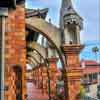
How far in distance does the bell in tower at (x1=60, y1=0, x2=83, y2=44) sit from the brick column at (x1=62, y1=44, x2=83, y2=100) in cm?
32

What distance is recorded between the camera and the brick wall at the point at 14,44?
8812 millimetres

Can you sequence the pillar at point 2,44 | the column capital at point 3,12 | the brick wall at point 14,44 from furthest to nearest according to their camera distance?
1. the brick wall at point 14,44
2. the column capital at point 3,12
3. the pillar at point 2,44

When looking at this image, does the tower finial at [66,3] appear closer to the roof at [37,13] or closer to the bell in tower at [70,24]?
the bell in tower at [70,24]

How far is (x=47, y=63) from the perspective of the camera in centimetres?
2008

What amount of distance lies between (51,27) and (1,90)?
529 cm

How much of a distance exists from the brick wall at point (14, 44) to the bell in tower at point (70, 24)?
3616 mm

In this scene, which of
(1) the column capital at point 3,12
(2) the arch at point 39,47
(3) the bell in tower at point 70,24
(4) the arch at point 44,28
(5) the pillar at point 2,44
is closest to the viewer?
(5) the pillar at point 2,44

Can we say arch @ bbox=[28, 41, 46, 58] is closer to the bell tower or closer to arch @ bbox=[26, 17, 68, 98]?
arch @ bbox=[26, 17, 68, 98]

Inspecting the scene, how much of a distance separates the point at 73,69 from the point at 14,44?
3.98 metres

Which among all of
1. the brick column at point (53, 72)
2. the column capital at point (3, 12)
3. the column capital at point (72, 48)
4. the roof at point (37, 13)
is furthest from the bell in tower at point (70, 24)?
the brick column at point (53, 72)

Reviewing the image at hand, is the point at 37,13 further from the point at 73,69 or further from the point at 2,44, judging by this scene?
the point at 2,44

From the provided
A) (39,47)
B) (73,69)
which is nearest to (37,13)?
(73,69)

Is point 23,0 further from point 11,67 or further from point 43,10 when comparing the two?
point 43,10

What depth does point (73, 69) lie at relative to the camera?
12.5 metres
